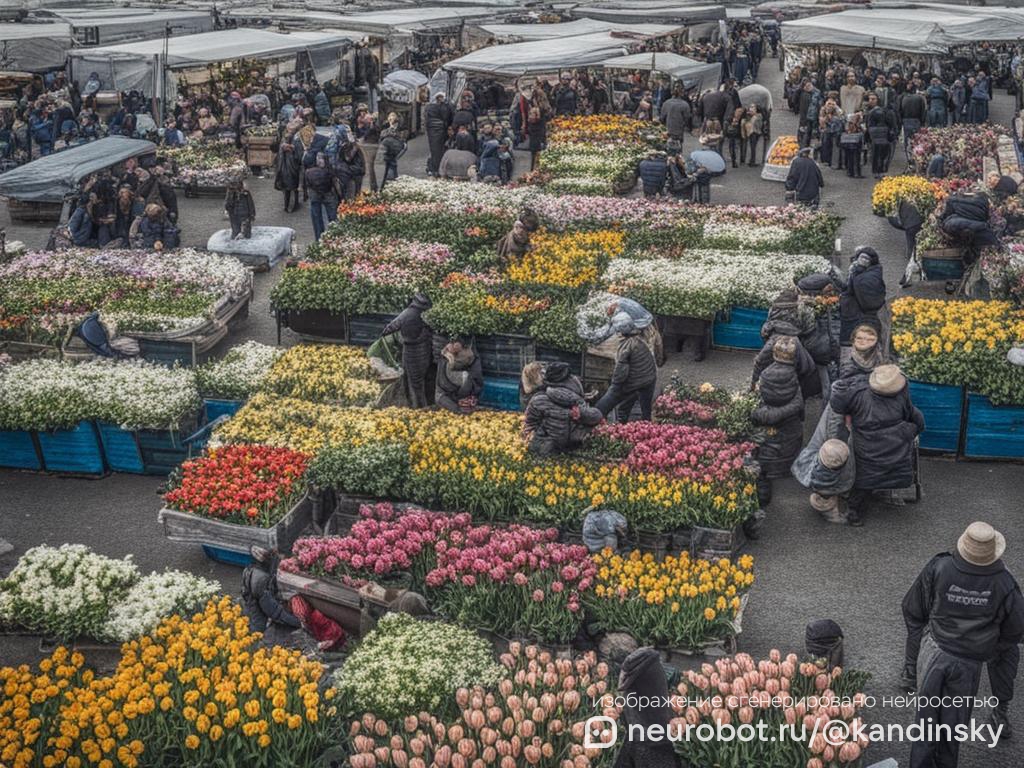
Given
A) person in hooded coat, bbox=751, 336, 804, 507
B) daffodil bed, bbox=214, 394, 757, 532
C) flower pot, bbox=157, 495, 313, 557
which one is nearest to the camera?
daffodil bed, bbox=214, 394, 757, 532

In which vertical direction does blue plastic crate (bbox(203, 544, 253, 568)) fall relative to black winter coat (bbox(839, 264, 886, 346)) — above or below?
below

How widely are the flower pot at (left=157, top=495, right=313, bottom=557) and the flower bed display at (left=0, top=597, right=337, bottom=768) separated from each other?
7.29 ft

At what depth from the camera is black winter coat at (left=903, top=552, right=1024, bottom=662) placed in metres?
6.66

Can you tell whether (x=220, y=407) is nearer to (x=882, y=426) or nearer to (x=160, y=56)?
(x=882, y=426)

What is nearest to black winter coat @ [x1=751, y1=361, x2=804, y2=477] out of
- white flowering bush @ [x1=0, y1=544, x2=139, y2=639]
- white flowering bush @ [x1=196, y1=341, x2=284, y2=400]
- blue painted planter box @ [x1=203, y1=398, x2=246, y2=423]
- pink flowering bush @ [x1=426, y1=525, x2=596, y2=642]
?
pink flowering bush @ [x1=426, y1=525, x2=596, y2=642]

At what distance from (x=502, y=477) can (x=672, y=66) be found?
19110 millimetres

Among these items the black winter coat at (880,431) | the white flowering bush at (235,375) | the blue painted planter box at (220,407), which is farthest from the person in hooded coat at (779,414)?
the blue painted planter box at (220,407)

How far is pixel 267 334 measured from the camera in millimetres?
15406

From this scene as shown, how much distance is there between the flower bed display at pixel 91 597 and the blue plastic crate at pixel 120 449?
292 centimetres

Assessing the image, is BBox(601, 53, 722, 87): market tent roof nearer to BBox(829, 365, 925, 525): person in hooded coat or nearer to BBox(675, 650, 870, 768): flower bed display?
BBox(829, 365, 925, 525): person in hooded coat

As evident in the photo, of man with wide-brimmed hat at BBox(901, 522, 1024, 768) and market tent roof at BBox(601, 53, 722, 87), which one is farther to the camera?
market tent roof at BBox(601, 53, 722, 87)

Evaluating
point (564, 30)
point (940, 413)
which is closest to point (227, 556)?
point (940, 413)

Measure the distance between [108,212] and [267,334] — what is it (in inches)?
163

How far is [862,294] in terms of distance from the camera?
12.6 m
